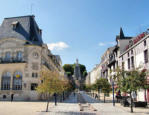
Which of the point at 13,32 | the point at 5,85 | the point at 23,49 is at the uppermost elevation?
the point at 13,32

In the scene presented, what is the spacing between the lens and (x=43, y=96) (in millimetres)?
38875

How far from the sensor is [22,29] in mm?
42906

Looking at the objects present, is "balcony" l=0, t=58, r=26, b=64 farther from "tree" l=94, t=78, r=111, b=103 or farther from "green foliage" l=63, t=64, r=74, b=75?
"green foliage" l=63, t=64, r=74, b=75

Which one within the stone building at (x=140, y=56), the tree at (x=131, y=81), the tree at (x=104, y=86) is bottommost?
the tree at (x=104, y=86)

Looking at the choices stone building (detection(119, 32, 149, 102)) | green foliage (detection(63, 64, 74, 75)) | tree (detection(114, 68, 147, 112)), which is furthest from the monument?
tree (detection(114, 68, 147, 112))

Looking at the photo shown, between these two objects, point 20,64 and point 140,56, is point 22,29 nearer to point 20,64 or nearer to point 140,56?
point 20,64

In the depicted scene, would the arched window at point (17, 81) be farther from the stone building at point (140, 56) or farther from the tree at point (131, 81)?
the tree at point (131, 81)

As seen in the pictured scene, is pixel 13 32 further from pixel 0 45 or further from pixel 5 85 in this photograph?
pixel 5 85

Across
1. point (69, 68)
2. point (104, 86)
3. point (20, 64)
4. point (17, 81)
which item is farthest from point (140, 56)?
point (69, 68)

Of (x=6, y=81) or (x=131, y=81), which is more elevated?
(x=131, y=81)

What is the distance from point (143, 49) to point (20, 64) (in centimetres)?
2600

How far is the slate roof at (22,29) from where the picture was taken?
4103cm

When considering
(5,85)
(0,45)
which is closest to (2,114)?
(5,85)

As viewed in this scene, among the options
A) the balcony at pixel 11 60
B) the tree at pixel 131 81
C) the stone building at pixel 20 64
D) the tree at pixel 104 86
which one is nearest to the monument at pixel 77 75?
the stone building at pixel 20 64
